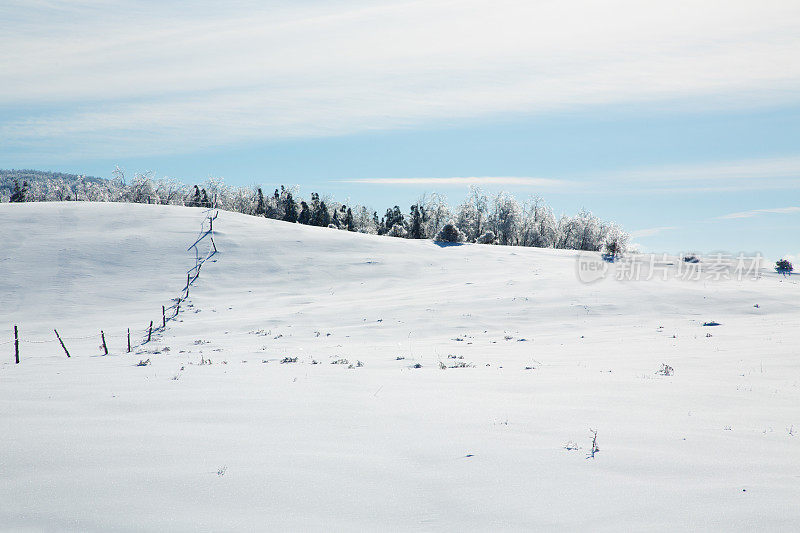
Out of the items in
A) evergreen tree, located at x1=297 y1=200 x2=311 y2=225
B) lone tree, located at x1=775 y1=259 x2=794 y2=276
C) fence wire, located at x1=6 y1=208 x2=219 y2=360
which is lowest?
fence wire, located at x1=6 y1=208 x2=219 y2=360

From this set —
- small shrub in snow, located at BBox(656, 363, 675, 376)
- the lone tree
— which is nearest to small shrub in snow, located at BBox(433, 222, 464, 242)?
the lone tree

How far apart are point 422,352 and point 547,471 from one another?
9.87 meters

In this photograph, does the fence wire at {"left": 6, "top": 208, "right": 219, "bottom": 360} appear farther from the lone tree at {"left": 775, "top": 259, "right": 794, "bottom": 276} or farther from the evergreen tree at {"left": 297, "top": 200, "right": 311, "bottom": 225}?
the evergreen tree at {"left": 297, "top": 200, "right": 311, "bottom": 225}

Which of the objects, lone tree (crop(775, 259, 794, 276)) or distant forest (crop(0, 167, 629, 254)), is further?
distant forest (crop(0, 167, 629, 254))

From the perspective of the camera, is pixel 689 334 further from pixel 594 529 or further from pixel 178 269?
pixel 178 269

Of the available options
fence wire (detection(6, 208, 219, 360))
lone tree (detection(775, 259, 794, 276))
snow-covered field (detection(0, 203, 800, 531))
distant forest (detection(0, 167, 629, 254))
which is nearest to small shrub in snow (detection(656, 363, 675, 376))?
snow-covered field (detection(0, 203, 800, 531))

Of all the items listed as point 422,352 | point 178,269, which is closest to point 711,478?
point 422,352

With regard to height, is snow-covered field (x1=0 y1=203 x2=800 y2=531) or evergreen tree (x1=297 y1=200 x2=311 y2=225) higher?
evergreen tree (x1=297 y1=200 x2=311 y2=225)

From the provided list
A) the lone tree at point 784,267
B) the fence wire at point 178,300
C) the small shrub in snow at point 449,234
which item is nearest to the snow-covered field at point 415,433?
the fence wire at point 178,300

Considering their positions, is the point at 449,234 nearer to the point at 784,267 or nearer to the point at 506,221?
the point at 784,267

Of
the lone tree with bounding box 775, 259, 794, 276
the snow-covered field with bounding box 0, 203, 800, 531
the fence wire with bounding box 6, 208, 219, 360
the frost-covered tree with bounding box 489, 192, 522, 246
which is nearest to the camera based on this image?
the snow-covered field with bounding box 0, 203, 800, 531

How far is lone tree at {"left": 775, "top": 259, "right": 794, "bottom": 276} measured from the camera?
125ft

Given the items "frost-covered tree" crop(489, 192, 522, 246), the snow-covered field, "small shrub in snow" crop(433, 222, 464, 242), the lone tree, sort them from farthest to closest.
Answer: "frost-covered tree" crop(489, 192, 522, 246)
"small shrub in snow" crop(433, 222, 464, 242)
the lone tree
the snow-covered field

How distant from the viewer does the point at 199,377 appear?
9.23 meters
